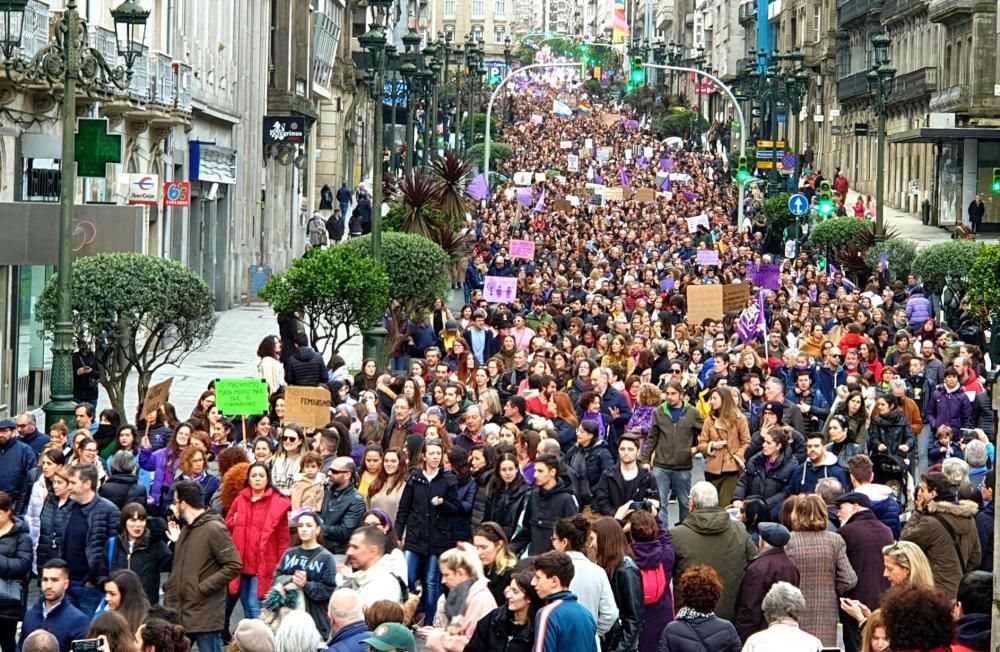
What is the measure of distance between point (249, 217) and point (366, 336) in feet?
65.8

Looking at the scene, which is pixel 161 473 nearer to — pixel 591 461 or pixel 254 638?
pixel 591 461

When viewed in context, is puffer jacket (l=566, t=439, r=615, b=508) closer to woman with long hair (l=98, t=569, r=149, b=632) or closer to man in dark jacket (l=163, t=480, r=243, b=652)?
man in dark jacket (l=163, t=480, r=243, b=652)

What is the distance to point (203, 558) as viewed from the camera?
37.4 ft

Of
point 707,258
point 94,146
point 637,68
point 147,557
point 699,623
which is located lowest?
point 147,557

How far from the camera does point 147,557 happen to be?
38.9ft


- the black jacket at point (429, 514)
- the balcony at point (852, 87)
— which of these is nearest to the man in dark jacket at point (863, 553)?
the black jacket at point (429, 514)

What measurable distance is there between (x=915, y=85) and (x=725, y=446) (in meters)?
55.0

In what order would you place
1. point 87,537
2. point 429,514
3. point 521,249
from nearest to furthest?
point 87,537, point 429,514, point 521,249

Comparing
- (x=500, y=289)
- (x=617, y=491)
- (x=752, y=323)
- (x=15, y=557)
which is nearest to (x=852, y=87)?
(x=500, y=289)

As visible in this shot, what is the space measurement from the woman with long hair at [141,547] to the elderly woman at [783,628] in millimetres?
4037

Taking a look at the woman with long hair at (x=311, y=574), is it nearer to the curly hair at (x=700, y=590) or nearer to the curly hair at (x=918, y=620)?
the curly hair at (x=700, y=590)

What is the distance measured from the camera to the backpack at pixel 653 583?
35.9 feet

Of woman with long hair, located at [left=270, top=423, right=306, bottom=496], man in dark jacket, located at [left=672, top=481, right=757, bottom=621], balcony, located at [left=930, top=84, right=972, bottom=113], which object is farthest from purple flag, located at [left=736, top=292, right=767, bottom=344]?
balcony, located at [left=930, top=84, right=972, bottom=113]

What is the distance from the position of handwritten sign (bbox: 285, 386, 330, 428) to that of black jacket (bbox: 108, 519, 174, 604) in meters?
5.14
